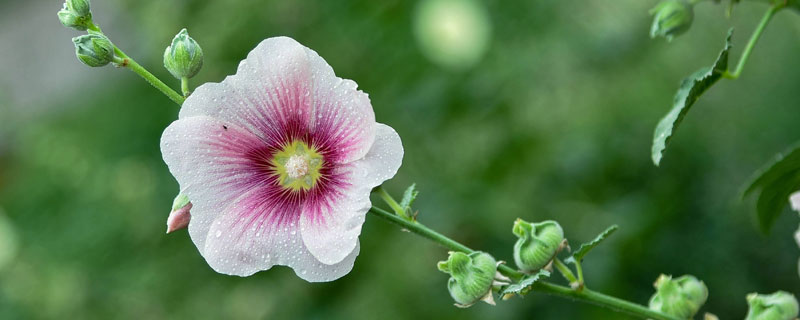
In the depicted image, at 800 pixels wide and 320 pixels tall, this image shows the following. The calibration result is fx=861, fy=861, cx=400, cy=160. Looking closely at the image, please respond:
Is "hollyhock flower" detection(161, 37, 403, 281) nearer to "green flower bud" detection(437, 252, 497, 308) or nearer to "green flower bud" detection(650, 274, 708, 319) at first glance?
"green flower bud" detection(437, 252, 497, 308)

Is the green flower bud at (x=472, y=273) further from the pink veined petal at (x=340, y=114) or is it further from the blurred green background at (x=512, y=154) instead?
the blurred green background at (x=512, y=154)

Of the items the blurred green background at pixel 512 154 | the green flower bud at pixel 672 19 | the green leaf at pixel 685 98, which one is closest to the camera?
the green leaf at pixel 685 98

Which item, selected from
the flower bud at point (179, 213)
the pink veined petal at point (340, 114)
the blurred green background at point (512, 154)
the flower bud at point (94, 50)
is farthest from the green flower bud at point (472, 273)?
the blurred green background at point (512, 154)

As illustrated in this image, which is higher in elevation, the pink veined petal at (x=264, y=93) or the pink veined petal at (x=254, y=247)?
the pink veined petal at (x=264, y=93)

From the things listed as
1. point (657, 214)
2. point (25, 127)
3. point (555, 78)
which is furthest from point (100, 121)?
point (657, 214)

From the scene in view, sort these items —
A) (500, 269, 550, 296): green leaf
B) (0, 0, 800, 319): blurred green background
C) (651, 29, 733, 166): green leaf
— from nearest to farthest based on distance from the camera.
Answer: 1. (500, 269, 550, 296): green leaf
2. (651, 29, 733, 166): green leaf
3. (0, 0, 800, 319): blurred green background

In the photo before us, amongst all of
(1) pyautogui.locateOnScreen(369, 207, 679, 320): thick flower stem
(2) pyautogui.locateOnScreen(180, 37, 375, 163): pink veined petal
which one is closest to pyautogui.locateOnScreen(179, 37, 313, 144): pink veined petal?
(2) pyautogui.locateOnScreen(180, 37, 375, 163): pink veined petal
